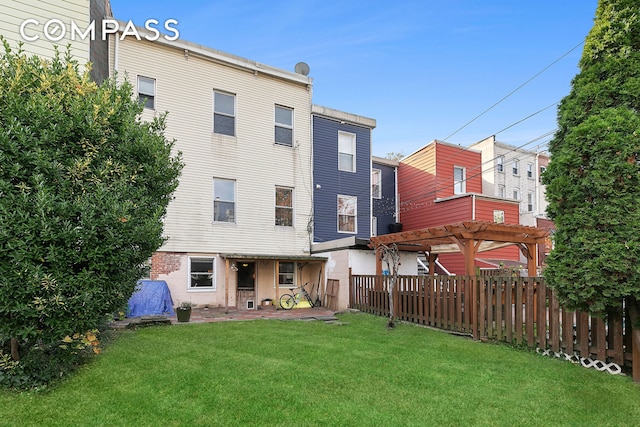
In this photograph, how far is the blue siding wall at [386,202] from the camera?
18.2 m

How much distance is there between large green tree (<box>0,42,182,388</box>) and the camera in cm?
383

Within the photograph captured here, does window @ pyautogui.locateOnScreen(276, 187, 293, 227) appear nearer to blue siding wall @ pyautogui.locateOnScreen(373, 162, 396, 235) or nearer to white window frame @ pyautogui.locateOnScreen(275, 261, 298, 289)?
white window frame @ pyautogui.locateOnScreen(275, 261, 298, 289)

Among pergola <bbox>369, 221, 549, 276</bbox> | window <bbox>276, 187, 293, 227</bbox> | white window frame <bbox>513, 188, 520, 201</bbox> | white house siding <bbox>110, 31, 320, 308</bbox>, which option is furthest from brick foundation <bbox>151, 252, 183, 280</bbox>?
white window frame <bbox>513, 188, 520, 201</bbox>

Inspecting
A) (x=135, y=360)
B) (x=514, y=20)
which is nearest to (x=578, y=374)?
(x=135, y=360)

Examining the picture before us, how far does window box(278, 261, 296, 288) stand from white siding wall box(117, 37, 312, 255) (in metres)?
0.64

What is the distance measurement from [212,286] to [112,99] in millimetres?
9005

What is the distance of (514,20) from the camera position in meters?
10.9

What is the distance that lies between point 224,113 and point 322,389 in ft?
37.3

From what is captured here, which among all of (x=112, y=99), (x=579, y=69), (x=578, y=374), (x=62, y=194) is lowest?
(x=578, y=374)

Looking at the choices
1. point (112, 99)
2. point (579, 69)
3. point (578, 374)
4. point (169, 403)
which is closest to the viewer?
point (169, 403)

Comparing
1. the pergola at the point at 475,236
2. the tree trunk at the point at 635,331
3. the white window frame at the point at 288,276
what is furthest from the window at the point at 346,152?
the tree trunk at the point at 635,331

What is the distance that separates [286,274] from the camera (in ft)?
47.5

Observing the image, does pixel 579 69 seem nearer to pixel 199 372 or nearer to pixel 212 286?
pixel 199 372

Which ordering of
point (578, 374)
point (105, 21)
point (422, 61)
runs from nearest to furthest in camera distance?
point (578, 374) < point (105, 21) < point (422, 61)
